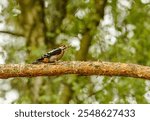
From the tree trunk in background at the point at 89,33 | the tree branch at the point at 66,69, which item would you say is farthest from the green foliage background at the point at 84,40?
the tree branch at the point at 66,69

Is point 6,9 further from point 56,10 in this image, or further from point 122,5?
point 122,5

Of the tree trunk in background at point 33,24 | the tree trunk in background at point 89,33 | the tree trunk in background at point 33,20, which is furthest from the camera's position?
the tree trunk in background at point 33,20

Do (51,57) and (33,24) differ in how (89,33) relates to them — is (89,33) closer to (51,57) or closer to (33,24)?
(33,24)

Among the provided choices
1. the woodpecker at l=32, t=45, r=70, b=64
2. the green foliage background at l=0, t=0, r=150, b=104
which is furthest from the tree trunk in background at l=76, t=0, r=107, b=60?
the woodpecker at l=32, t=45, r=70, b=64

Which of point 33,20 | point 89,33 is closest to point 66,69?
point 89,33

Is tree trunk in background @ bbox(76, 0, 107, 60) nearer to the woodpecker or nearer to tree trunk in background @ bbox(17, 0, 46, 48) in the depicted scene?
tree trunk in background @ bbox(17, 0, 46, 48)

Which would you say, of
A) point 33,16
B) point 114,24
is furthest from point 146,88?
point 33,16

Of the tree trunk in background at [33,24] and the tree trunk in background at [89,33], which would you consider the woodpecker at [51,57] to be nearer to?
the tree trunk in background at [89,33]

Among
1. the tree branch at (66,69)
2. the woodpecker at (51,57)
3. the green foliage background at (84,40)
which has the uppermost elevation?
the green foliage background at (84,40)
